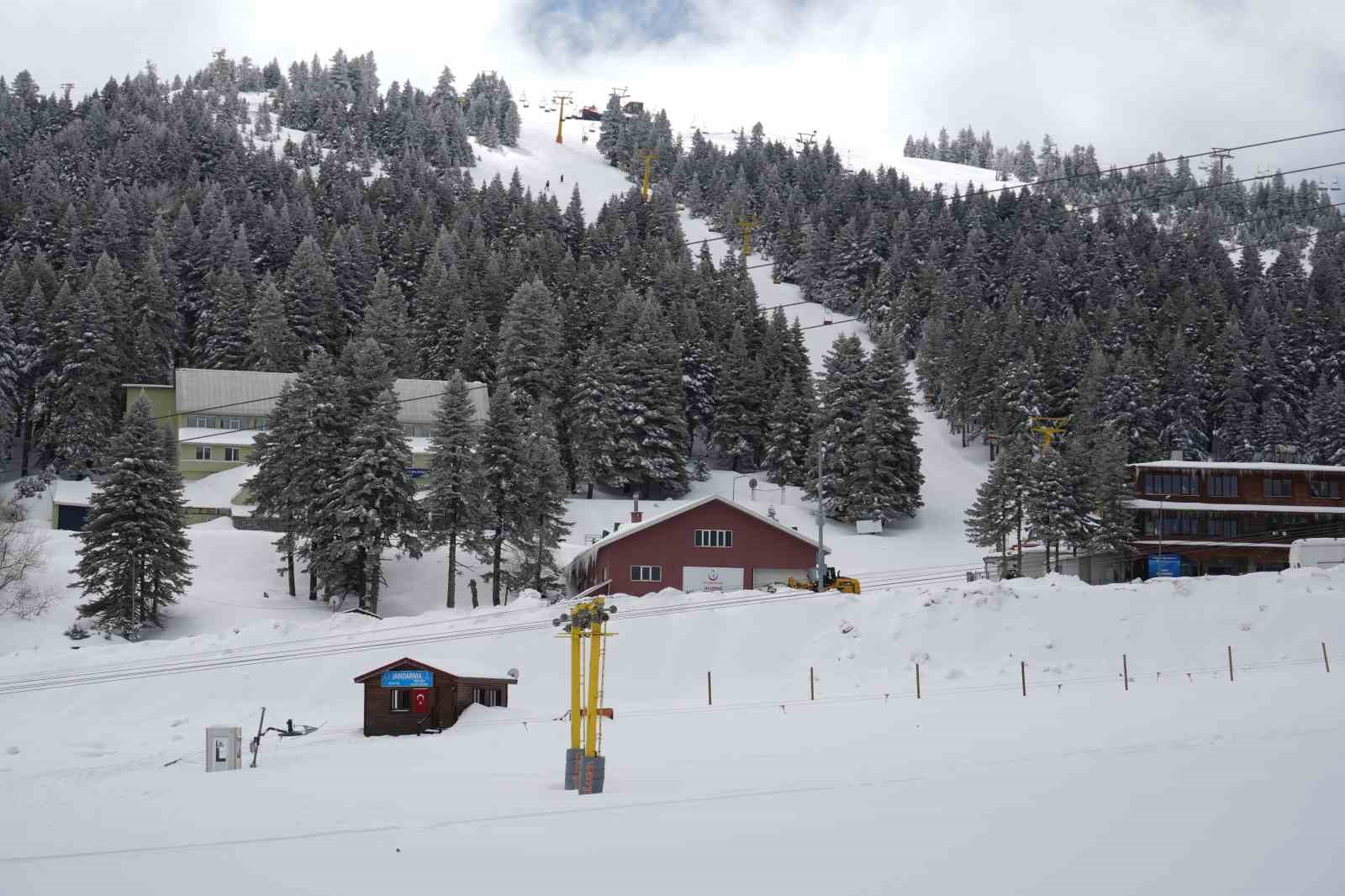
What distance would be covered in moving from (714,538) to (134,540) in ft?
91.0

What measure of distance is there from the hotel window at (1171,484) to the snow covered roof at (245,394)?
1762 inches

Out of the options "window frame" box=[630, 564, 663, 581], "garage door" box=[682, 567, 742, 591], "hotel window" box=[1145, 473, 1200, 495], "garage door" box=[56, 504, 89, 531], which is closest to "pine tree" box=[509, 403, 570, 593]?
"window frame" box=[630, 564, 663, 581]

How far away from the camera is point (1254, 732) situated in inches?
939

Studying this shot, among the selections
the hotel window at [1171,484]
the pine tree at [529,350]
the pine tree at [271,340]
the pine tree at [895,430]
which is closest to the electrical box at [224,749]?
the pine tree at [895,430]

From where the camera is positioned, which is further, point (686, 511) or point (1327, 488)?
point (1327, 488)

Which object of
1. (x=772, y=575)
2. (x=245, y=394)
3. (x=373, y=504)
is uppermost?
(x=245, y=394)

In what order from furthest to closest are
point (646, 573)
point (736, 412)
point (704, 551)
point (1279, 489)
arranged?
point (736, 412), point (1279, 489), point (704, 551), point (646, 573)

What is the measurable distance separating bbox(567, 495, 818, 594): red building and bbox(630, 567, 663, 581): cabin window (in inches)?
1.7

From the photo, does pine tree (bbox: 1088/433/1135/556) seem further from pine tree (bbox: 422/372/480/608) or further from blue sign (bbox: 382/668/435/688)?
blue sign (bbox: 382/668/435/688)

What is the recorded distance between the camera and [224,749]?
30.9 meters

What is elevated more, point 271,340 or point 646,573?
point 271,340

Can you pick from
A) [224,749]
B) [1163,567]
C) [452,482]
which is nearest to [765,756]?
[224,749]

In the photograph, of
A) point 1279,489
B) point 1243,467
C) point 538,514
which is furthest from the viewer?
point 1279,489

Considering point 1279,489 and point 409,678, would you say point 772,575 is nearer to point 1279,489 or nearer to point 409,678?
point 409,678
